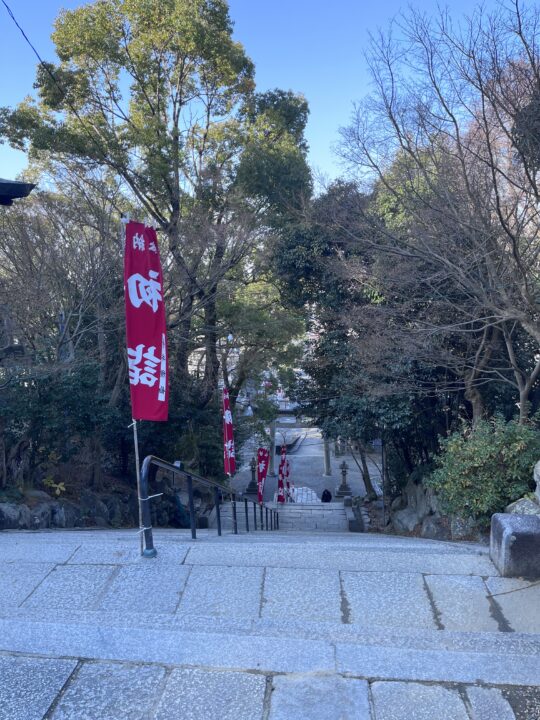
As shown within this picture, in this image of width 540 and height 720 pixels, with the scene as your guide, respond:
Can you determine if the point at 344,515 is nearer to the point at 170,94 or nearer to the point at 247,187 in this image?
the point at 247,187

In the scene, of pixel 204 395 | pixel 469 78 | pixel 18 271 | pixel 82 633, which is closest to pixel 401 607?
pixel 82 633

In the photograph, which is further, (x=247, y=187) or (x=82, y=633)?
(x=247, y=187)

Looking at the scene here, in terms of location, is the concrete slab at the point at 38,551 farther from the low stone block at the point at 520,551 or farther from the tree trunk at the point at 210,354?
the tree trunk at the point at 210,354

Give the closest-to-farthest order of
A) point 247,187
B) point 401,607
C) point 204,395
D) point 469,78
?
point 401,607, point 469,78, point 247,187, point 204,395

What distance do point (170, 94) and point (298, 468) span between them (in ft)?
70.4

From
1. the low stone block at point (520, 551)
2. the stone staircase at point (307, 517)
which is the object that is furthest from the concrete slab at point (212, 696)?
the stone staircase at point (307, 517)

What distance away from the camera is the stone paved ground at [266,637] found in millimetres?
2871

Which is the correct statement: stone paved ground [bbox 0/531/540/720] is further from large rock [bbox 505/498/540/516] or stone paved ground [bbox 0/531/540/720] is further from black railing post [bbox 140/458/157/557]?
large rock [bbox 505/498/540/516]

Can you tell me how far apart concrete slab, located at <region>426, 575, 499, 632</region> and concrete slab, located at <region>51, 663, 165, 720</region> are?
5.56 ft

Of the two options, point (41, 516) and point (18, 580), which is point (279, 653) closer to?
point (18, 580)

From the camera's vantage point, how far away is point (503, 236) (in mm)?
9000

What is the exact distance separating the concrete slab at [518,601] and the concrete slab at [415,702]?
0.84m

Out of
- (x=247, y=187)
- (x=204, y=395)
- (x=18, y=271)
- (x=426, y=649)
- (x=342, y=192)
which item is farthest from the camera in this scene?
(x=204, y=395)

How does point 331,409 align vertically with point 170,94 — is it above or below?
below
